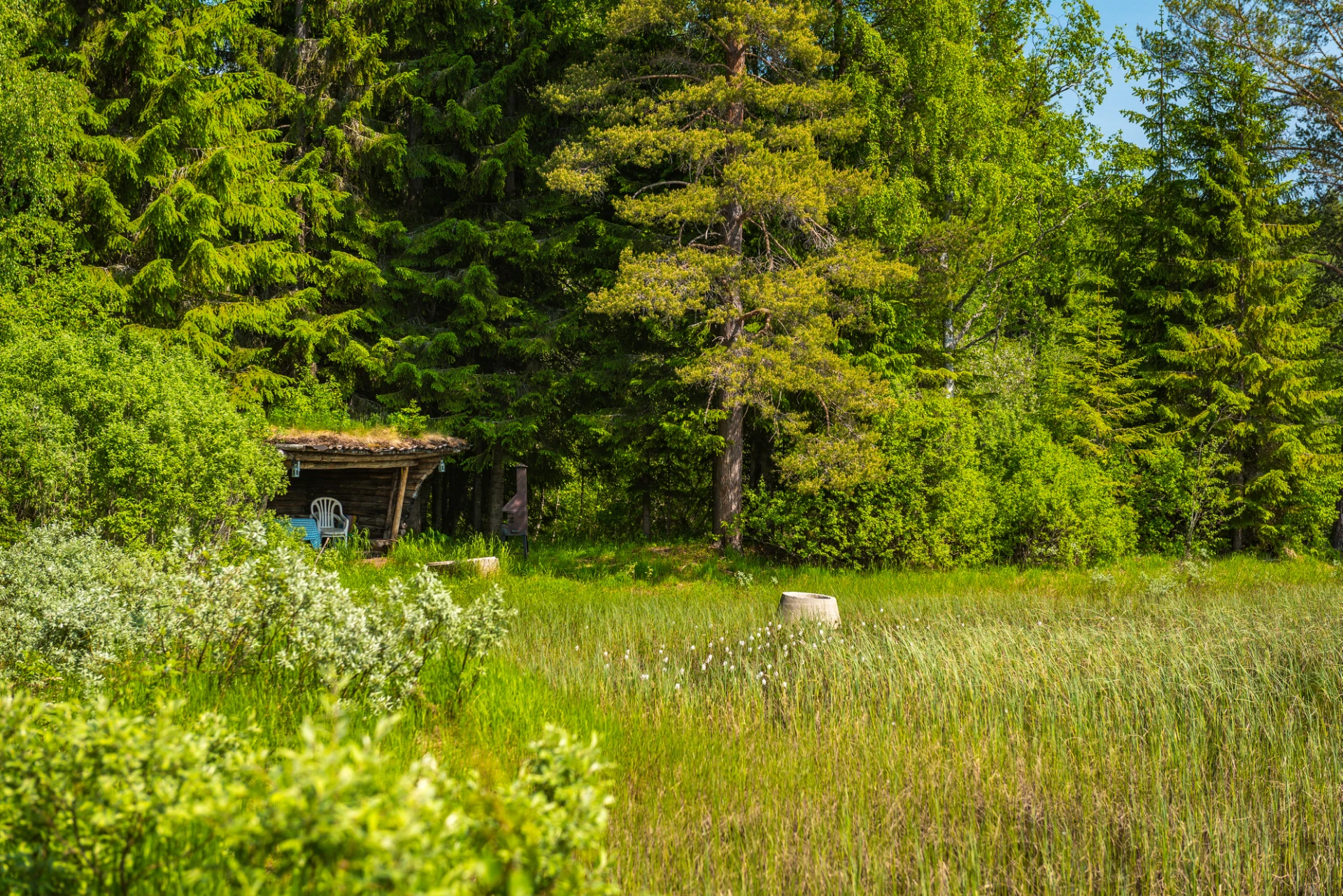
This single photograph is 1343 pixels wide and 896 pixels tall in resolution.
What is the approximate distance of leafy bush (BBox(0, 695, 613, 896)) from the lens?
1546mm

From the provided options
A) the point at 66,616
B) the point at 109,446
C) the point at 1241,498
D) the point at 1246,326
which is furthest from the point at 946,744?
the point at 1246,326

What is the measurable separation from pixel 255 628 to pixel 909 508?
435 inches

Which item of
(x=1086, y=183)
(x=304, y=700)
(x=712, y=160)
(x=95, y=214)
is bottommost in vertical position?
(x=304, y=700)

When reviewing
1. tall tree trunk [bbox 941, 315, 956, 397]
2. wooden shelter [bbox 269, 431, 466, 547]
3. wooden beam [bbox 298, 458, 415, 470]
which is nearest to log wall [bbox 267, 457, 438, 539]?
wooden shelter [bbox 269, 431, 466, 547]

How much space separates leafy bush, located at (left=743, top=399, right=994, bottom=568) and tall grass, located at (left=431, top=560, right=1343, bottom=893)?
518cm

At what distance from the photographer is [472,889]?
6.30ft

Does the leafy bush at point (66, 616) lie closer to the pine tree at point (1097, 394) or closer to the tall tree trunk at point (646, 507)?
→ the tall tree trunk at point (646, 507)

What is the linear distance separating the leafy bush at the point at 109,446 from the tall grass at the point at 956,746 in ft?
12.1

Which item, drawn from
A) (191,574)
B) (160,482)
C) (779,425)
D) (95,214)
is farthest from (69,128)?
(779,425)

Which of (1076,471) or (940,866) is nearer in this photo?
Result: (940,866)

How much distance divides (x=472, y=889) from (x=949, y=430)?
13050mm

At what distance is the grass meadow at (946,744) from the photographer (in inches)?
146

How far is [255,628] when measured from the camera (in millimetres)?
4727

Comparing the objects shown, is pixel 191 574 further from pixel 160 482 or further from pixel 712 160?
pixel 712 160
